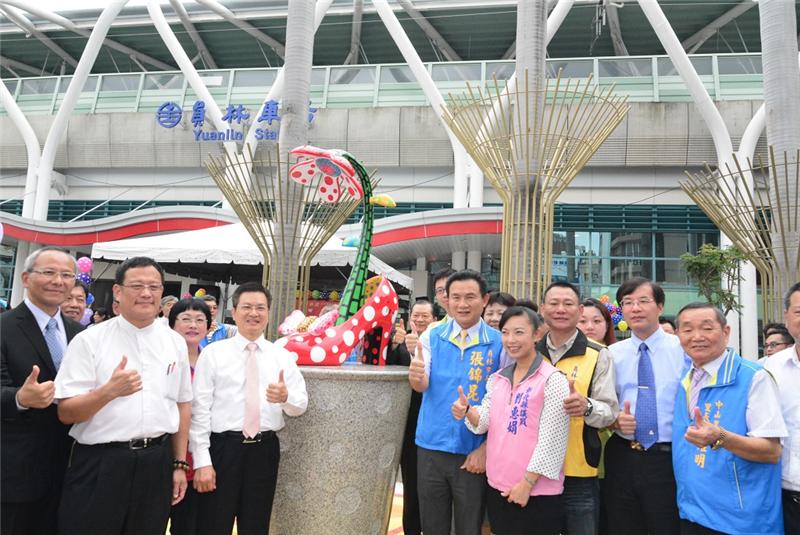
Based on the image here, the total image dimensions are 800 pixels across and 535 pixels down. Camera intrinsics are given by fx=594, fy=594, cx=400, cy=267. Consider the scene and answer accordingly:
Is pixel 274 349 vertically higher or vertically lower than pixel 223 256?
lower

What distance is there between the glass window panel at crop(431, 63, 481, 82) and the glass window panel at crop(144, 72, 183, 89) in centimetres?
726

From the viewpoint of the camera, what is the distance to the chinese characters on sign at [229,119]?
13.8 metres

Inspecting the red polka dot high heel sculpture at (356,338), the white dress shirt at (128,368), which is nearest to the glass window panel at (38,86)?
the red polka dot high heel sculpture at (356,338)

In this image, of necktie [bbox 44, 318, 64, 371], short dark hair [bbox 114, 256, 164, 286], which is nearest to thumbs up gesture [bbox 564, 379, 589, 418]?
short dark hair [bbox 114, 256, 164, 286]

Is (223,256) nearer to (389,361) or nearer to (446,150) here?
(389,361)

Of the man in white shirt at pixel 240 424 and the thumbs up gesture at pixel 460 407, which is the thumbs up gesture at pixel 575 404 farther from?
the man in white shirt at pixel 240 424

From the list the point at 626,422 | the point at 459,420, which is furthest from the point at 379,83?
the point at 626,422

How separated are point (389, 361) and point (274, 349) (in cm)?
133

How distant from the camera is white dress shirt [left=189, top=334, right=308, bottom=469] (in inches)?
97.4

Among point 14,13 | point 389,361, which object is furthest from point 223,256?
point 14,13

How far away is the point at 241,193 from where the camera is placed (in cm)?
548

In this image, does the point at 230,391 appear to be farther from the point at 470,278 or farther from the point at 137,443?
the point at 470,278

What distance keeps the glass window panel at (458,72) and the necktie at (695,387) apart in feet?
43.7

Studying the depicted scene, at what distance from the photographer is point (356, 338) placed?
3.24 meters
